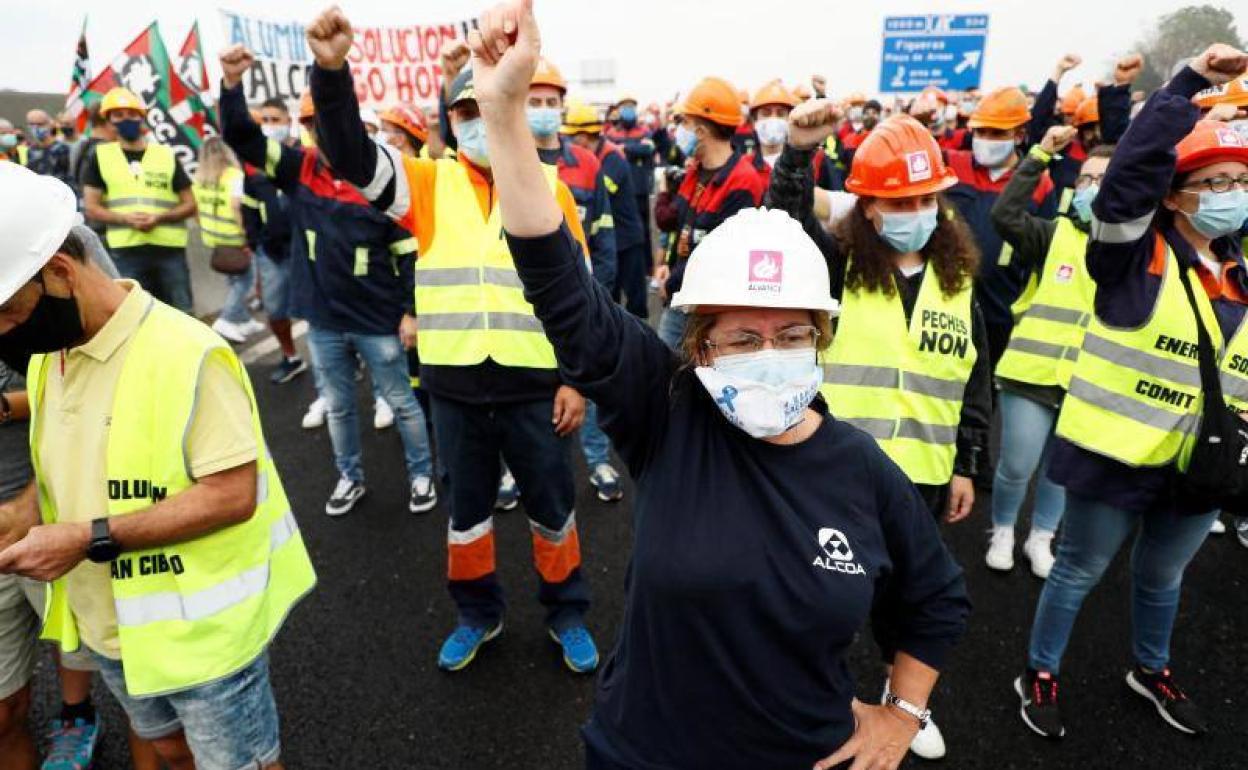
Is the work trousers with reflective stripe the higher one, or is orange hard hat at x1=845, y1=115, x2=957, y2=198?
orange hard hat at x1=845, y1=115, x2=957, y2=198

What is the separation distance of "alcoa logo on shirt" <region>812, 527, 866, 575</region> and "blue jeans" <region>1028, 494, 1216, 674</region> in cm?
164

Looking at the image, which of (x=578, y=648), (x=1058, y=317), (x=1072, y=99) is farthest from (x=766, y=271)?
(x=1072, y=99)

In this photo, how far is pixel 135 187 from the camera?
208 inches

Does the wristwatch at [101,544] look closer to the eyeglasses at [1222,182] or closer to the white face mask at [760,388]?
the white face mask at [760,388]

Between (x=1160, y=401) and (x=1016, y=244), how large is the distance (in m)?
1.18

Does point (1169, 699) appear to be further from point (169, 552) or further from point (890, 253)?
point (169, 552)

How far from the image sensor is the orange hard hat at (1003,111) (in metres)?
4.45

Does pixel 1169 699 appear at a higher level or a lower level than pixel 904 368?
lower

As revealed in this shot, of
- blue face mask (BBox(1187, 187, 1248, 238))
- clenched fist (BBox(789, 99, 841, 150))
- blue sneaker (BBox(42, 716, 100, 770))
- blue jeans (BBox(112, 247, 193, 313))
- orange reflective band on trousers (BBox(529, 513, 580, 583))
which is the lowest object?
blue sneaker (BBox(42, 716, 100, 770))

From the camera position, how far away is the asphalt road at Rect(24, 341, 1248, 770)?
265 centimetres

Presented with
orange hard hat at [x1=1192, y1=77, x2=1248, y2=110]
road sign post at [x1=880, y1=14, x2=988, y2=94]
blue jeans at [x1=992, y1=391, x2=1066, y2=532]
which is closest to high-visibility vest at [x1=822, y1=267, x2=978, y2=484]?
blue jeans at [x1=992, y1=391, x2=1066, y2=532]

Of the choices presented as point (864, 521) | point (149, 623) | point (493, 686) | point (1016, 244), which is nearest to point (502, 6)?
point (864, 521)

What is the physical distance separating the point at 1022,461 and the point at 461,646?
277 cm

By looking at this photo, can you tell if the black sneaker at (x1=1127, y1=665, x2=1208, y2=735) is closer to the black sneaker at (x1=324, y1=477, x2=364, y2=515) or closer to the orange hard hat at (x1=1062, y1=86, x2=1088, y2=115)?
the black sneaker at (x1=324, y1=477, x2=364, y2=515)
